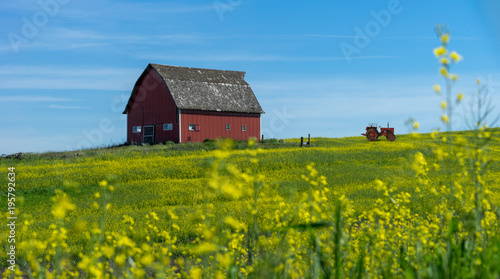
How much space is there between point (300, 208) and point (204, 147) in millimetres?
28565

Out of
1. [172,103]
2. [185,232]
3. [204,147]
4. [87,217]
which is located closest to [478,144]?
[185,232]

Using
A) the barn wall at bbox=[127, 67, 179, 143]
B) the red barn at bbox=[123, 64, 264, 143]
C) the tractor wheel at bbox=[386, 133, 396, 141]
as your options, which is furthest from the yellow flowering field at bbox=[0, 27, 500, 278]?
the tractor wheel at bbox=[386, 133, 396, 141]

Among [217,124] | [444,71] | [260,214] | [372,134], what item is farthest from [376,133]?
[444,71]

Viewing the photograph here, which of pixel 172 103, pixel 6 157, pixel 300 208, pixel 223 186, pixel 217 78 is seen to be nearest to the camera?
pixel 223 186

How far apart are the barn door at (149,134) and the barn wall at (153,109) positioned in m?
0.35

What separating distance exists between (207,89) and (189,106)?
3088 millimetres

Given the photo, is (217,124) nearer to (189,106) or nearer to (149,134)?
(189,106)

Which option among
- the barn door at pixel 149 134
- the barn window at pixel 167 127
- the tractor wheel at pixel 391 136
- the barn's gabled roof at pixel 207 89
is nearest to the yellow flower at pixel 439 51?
the barn's gabled roof at pixel 207 89

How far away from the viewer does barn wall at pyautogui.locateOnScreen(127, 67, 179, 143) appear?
126ft

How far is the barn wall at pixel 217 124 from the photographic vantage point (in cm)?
3812

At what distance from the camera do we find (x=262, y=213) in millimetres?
12750

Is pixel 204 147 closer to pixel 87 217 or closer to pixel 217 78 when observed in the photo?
pixel 217 78

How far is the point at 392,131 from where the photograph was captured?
1677 inches

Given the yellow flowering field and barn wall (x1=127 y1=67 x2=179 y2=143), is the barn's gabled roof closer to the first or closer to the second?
barn wall (x1=127 y1=67 x2=179 y2=143)
